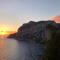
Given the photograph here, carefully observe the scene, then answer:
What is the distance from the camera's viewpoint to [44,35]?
2.70 metres

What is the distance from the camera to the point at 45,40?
2.64m

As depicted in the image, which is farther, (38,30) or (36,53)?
(36,53)

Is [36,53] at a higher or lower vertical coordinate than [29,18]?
lower

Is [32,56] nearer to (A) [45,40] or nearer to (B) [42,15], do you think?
(A) [45,40]

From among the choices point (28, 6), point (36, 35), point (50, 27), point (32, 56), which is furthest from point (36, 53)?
point (28, 6)

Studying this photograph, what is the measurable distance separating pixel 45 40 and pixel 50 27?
219 millimetres

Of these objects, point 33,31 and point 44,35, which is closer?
point 44,35

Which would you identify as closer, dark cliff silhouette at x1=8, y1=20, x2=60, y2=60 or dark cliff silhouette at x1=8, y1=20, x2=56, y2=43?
dark cliff silhouette at x1=8, y1=20, x2=60, y2=60

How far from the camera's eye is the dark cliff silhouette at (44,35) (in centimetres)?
237

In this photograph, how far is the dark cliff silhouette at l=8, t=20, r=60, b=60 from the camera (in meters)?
2.37

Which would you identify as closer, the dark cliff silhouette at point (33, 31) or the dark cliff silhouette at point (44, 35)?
the dark cliff silhouette at point (44, 35)

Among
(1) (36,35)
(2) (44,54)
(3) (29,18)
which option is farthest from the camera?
(3) (29,18)

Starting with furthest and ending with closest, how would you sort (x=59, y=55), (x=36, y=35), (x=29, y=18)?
1. (x=29, y=18)
2. (x=36, y=35)
3. (x=59, y=55)

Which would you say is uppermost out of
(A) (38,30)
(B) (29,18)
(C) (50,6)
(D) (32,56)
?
(C) (50,6)
